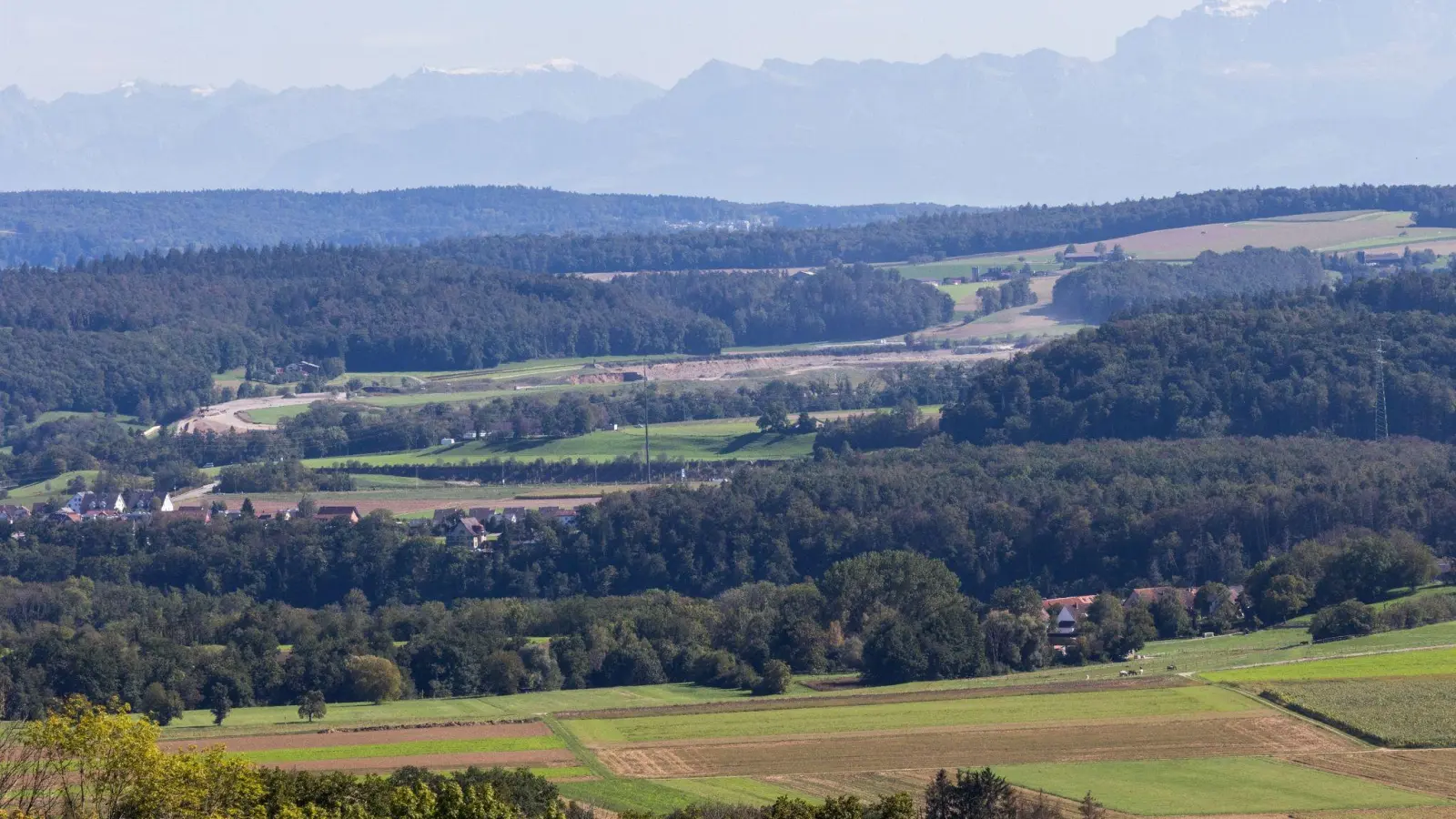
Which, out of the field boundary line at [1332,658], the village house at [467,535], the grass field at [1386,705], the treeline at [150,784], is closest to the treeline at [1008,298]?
the village house at [467,535]

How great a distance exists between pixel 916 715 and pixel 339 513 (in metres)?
46.2

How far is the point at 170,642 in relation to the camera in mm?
70688

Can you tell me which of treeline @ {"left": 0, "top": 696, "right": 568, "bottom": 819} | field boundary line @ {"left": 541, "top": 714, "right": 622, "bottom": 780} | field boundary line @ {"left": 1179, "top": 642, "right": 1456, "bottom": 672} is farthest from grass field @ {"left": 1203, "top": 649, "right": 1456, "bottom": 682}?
treeline @ {"left": 0, "top": 696, "right": 568, "bottom": 819}

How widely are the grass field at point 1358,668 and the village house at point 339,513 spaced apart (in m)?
44.7

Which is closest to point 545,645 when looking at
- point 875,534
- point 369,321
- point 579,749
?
point 579,749

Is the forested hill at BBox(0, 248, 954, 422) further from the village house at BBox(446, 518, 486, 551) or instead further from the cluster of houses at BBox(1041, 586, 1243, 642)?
the cluster of houses at BBox(1041, 586, 1243, 642)

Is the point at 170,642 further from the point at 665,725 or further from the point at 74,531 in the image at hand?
the point at 74,531

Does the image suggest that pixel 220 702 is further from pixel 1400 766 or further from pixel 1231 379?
pixel 1231 379

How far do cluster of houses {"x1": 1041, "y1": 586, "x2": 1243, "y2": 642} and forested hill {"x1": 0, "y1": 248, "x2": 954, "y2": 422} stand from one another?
85301 mm

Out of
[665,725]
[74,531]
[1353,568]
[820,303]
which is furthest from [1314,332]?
[820,303]

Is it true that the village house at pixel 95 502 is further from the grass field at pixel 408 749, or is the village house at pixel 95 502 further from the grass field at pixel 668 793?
the grass field at pixel 668 793

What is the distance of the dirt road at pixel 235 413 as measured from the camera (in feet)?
439

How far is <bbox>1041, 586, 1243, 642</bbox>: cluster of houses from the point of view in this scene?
240 ft

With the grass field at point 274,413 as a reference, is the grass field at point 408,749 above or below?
above
